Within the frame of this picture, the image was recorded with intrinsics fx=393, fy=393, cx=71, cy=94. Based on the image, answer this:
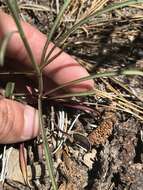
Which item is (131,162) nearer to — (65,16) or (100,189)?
(100,189)

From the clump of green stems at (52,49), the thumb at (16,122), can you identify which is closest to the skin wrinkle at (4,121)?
the thumb at (16,122)

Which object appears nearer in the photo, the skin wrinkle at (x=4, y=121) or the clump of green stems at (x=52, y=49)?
the clump of green stems at (x=52, y=49)

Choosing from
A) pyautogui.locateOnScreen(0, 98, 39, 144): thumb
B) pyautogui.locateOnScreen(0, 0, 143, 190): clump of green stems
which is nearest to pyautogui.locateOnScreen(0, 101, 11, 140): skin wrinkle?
pyautogui.locateOnScreen(0, 98, 39, 144): thumb

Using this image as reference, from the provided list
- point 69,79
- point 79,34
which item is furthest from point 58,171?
point 79,34

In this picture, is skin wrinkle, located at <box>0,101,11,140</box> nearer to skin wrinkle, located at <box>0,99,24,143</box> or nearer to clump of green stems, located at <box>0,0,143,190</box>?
skin wrinkle, located at <box>0,99,24,143</box>

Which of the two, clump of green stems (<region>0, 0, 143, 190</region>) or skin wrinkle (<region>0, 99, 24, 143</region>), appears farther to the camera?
skin wrinkle (<region>0, 99, 24, 143</region>)

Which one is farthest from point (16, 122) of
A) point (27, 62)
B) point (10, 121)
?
point (27, 62)

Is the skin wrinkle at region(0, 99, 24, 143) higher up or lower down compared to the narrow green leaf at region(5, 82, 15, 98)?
lower down

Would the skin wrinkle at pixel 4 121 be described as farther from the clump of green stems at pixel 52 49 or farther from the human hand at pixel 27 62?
the clump of green stems at pixel 52 49
